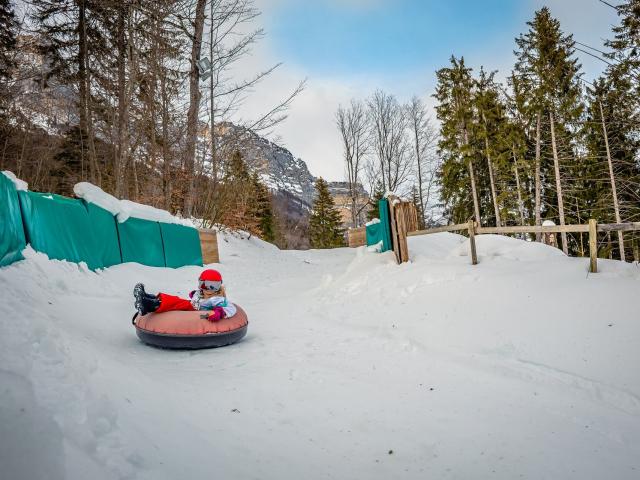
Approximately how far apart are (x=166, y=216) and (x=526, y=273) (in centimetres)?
976

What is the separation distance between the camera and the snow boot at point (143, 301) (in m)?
4.48

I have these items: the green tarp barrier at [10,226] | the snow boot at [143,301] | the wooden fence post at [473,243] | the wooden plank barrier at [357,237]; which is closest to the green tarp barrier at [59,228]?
the green tarp barrier at [10,226]

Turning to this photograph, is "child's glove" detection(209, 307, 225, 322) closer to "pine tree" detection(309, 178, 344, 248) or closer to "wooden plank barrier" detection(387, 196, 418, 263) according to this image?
"wooden plank barrier" detection(387, 196, 418, 263)

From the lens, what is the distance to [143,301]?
4.48 meters

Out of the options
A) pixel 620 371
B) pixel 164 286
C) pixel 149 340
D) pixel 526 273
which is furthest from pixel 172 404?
pixel 164 286

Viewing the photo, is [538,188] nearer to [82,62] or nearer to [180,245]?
[180,245]

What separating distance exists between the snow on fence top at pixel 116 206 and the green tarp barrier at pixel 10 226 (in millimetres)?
2390

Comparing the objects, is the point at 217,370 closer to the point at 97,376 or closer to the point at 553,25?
the point at 97,376

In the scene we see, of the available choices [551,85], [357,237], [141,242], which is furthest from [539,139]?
[141,242]

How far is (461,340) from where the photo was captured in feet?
15.2

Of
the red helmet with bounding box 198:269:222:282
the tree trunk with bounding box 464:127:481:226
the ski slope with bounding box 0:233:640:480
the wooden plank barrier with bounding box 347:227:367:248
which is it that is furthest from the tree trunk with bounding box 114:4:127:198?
the tree trunk with bounding box 464:127:481:226

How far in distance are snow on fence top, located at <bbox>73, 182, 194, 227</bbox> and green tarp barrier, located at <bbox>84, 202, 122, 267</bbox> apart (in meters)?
0.17

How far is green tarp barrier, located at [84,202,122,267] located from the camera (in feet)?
25.1

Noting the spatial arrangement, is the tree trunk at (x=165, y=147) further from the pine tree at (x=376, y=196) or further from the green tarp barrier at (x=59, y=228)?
the pine tree at (x=376, y=196)
